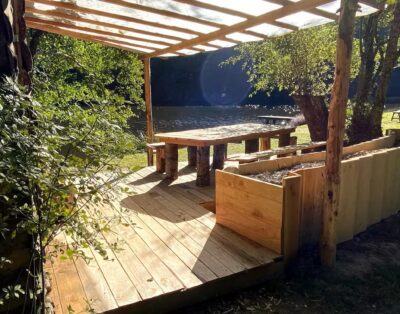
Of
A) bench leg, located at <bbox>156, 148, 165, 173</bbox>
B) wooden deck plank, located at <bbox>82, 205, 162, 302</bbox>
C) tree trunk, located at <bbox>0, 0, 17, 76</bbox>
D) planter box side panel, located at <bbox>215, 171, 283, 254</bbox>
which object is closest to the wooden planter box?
planter box side panel, located at <bbox>215, 171, 283, 254</bbox>

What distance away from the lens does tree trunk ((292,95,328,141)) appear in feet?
25.0

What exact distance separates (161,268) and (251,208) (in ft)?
3.58

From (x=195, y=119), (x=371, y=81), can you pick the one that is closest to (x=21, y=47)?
(x=371, y=81)

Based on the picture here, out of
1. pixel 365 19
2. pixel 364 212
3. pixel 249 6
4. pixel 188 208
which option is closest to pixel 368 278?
pixel 364 212

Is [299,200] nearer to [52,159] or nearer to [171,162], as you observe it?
[52,159]

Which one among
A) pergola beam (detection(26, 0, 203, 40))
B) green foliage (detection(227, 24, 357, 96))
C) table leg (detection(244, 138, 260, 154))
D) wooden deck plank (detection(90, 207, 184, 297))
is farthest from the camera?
green foliage (detection(227, 24, 357, 96))

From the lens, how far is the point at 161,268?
114 inches

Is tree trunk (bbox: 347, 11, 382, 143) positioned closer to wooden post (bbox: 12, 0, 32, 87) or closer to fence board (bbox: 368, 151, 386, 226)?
fence board (bbox: 368, 151, 386, 226)

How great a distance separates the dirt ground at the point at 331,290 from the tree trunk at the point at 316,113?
4503 mm

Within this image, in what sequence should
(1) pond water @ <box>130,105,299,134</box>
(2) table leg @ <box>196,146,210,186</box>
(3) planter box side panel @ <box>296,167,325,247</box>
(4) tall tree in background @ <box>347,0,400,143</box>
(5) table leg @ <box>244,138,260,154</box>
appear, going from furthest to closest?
(1) pond water @ <box>130,105,299,134</box> → (5) table leg @ <box>244,138,260,154</box> → (4) tall tree in background @ <box>347,0,400,143</box> → (2) table leg @ <box>196,146,210,186</box> → (3) planter box side panel @ <box>296,167,325,247</box>

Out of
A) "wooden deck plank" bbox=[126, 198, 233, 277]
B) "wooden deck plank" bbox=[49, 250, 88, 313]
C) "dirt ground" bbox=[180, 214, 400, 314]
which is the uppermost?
"wooden deck plank" bbox=[126, 198, 233, 277]

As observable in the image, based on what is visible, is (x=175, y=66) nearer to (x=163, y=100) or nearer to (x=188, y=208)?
(x=163, y=100)

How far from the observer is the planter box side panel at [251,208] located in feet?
10.2

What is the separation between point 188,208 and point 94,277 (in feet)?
6.25
